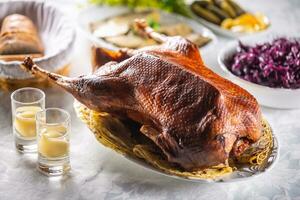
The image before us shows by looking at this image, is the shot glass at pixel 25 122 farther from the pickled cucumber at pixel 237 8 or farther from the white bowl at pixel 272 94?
the pickled cucumber at pixel 237 8

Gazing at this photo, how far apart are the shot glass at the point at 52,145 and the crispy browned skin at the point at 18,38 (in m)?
0.50

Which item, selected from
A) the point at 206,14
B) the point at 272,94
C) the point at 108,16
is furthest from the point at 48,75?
the point at 206,14

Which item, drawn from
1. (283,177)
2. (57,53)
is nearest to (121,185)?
(283,177)

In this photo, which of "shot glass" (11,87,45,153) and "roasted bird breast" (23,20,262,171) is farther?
"shot glass" (11,87,45,153)

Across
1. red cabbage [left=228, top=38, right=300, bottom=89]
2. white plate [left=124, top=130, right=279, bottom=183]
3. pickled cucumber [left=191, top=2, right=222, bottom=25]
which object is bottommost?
pickled cucumber [left=191, top=2, right=222, bottom=25]

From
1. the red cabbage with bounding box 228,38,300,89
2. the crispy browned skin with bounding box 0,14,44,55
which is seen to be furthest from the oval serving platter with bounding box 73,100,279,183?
the crispy browned skin with bounding box 0,14,44,55

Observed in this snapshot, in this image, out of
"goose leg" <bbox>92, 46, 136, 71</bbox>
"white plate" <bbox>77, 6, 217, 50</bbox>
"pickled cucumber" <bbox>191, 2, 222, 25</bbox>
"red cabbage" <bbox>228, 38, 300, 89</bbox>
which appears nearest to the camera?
"goose leg" <bbox>92, 46, 136, 71</bbox>

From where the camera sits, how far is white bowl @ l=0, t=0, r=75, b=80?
73.1 inches

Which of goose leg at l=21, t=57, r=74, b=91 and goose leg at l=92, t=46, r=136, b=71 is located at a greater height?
goose leg at l=21, t=57, r=74, b=91

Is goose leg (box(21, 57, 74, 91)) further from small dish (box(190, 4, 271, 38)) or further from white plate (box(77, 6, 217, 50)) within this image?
small dish (box(190, 4, 271, 38))

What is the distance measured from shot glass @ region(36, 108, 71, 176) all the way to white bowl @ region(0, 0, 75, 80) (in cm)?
35

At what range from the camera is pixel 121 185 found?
5.05ft

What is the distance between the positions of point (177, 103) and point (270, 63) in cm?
63

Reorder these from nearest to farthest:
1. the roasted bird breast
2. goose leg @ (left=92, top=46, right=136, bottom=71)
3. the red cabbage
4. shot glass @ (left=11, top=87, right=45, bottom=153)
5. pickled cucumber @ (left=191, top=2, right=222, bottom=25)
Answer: the roasted bird breast → shot glass @ (left=11, top=87, right=45, bottom=153) → goose leg @ (left=92, top=46, right=136, bottom=71) → the red cabbage → pickled cucumber @ (left=191, top=2, right=222, bottom=25)
